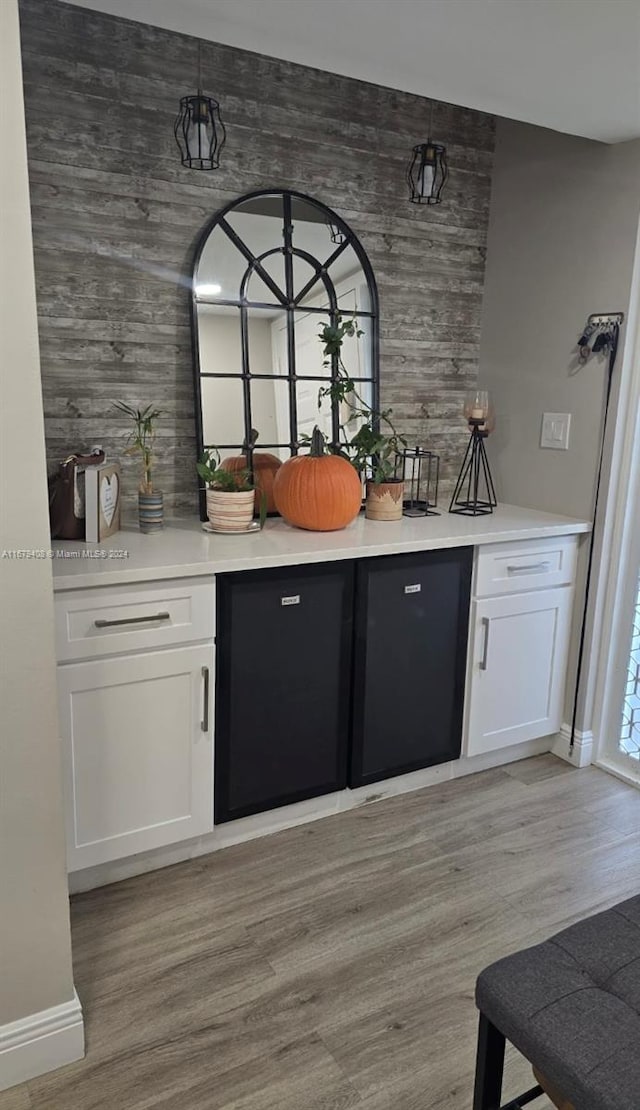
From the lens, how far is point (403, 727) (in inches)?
102

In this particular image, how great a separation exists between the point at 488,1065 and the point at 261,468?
1833mm

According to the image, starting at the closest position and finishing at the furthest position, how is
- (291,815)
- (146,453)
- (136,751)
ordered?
(136,751) → (146,453) → (291,815)

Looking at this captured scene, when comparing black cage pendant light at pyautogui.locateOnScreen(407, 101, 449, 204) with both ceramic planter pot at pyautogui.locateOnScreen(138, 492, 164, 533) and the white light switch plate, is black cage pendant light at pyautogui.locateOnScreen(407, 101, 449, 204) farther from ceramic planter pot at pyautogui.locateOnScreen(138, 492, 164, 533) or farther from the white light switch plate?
ceramic planter pot at pyautogui.locateOnScreen(138, 492, 164, 533)

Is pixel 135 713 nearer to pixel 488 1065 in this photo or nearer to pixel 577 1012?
pixel 488 1065

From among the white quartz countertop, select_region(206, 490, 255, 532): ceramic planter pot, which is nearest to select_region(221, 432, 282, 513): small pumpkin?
the white quartz countertop

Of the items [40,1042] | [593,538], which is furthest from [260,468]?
[40,1042]

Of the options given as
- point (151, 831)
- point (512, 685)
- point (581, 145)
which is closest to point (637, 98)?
point (581, 145)

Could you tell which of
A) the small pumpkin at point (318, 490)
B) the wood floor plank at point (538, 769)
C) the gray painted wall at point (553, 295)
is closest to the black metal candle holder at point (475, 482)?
the gray painted wall at point (553, 295)

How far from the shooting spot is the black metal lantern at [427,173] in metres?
2.77

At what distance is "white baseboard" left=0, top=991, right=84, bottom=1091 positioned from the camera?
5.17 ft

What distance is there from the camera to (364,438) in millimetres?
2646

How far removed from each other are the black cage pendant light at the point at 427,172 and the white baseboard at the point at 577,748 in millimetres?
2047

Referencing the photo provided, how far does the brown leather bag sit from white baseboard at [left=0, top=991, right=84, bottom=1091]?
3.78 feet

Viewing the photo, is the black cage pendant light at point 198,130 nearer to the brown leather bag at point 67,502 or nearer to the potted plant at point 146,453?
the potted plant at point 146,453
